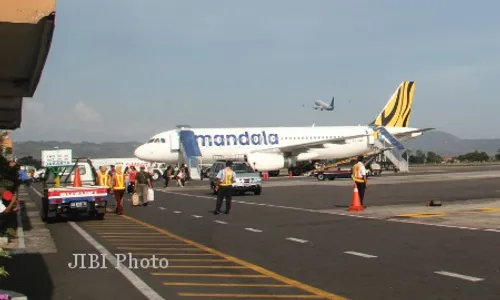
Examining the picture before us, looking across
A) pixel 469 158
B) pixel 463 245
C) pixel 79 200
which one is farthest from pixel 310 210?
pixel 469 158

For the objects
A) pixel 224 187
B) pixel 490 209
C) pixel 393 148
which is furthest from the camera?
pixel 393 148

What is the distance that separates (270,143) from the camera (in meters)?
54.7

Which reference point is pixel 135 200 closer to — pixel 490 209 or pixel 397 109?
pixel 490 209

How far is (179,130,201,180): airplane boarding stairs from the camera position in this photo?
166 feet

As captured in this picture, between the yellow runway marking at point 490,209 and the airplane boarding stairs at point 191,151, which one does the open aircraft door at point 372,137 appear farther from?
the yellow runway marking at point 490,209

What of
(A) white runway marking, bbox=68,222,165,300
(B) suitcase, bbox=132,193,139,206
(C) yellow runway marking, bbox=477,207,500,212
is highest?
(B) suitcase, bbox=132,193,139,206

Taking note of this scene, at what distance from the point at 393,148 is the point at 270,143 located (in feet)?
33.7

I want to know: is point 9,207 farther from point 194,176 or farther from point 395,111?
point 395,111

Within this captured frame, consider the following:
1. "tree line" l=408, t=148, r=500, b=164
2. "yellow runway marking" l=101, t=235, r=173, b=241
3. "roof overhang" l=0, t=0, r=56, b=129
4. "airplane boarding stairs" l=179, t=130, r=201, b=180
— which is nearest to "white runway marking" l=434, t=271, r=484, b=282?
"roof overhang" l=0, t=0, r=56, b=129

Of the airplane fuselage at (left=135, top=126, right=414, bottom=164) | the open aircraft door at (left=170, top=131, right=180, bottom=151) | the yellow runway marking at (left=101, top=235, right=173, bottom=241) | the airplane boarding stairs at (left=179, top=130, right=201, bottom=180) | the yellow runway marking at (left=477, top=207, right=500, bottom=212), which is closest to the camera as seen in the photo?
the yellow runway marking at (left=101, top=235, right=173, bottom=241)

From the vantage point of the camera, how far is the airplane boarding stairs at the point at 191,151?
50.7 metres

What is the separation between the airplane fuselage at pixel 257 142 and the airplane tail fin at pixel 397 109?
Answer: 97.4 inches

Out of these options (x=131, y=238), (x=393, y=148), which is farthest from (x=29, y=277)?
(x=393, y=148)

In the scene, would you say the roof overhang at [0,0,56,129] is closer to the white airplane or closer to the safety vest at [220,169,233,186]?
the safety vest at [220,169,233,186]
